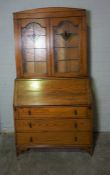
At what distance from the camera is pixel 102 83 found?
326cm

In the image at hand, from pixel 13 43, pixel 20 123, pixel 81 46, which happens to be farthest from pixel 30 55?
pixel 20 123

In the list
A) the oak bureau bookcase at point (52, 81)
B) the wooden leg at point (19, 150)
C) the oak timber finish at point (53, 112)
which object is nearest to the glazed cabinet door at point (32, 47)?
the oak bureau bookcase at point (52, 81)

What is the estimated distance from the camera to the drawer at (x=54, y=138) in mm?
2801

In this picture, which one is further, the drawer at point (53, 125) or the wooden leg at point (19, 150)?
the wooden leg at point (19, 150)

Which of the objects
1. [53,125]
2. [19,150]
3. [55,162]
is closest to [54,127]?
[53,125]

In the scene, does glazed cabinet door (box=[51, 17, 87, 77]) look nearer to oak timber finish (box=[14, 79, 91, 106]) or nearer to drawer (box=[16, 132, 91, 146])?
oak timber finish (box=[14, 79, 91, 106])

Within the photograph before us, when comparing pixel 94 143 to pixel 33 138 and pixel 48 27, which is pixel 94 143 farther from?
pixel 48 27

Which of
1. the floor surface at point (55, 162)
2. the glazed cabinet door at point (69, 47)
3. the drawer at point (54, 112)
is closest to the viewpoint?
the floor surface at point (55, 162)

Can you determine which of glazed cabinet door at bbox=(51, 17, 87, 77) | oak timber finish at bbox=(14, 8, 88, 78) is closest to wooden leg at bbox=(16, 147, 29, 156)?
oak timber finish at bbox=(14, 8, 88, 78)

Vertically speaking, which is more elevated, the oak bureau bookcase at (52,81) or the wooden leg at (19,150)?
the oak bureau bookcase at (52,81)

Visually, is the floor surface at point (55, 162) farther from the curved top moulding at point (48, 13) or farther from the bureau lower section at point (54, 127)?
the curved top moulding at point (48, 13)

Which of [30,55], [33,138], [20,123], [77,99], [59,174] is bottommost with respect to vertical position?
[59,174]

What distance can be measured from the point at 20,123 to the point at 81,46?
47.1 inches

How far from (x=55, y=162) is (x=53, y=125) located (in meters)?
0.42
